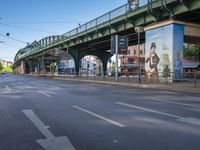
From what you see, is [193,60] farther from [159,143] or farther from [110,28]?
[159,143]

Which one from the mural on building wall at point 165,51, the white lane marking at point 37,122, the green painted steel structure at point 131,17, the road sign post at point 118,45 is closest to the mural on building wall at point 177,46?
the mural on building wall at point 165,51

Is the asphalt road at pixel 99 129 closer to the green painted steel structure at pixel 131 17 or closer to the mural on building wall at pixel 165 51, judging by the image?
the mural on building wall at pixel 165 51

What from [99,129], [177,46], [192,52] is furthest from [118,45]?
[192,52]

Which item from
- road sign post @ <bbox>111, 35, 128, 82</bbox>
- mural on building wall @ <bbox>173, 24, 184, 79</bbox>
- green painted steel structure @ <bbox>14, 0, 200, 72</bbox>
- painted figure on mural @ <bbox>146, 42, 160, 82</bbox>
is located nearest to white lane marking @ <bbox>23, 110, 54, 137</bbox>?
green painted steel structure @ <bbox>14, 0, 200, 72</bbox>

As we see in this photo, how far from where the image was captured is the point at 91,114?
8.99 m

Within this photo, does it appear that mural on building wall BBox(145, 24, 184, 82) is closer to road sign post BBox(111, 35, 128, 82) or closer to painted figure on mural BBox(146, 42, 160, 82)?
painted figure on mural BBox(146, 42, 160, 82)

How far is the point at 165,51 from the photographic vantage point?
29.6m

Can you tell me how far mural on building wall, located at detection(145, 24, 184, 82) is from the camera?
28672mm

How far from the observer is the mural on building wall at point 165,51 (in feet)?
94.1

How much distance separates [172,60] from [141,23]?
6.90 meters

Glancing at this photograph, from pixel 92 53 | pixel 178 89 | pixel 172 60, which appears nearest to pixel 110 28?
pixel 172 60

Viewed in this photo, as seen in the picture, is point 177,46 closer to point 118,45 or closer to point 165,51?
point 165,51

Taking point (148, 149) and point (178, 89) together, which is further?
point (178, 89)

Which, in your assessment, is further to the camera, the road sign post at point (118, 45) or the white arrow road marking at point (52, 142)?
the road sign post at point (118, 45)
